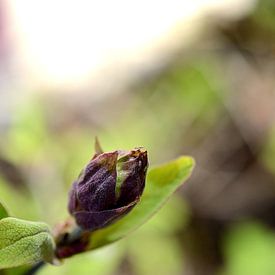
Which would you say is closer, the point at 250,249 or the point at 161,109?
the point at 250,249

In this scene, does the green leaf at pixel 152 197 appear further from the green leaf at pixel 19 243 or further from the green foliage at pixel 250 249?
the green foliage at pixel 250 249

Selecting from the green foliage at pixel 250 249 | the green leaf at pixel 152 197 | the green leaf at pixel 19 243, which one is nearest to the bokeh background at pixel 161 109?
the green foliage at pixel 250 249

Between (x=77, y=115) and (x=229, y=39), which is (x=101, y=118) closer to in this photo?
(x=77, y=115)

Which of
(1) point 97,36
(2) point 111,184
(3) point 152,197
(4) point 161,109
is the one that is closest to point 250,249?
(4) point 161,109

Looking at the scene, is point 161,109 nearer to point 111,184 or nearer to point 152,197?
point 152,197

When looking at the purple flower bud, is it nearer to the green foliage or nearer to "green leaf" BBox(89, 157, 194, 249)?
"green leaf" BBox(89, 157, 194, 249)

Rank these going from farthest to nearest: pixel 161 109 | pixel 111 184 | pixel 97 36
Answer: pixel 97 36 < pixel 161 109 < pixel 111 184
